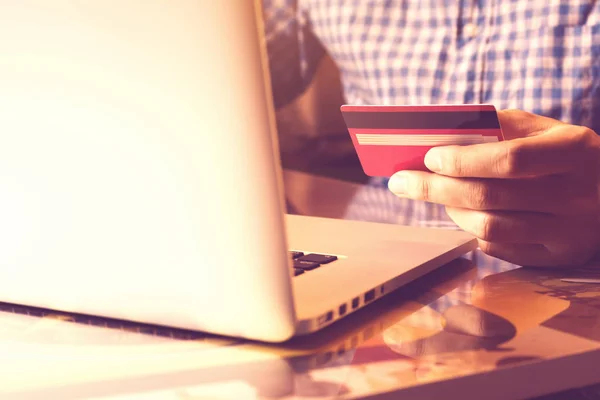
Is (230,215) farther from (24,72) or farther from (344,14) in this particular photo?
(344,14)

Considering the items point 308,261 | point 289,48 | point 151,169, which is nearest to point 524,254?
point 308,261

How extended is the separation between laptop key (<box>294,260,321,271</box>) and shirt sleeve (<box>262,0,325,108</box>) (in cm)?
146

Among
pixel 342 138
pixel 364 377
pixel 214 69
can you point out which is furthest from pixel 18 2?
pixel 342 138

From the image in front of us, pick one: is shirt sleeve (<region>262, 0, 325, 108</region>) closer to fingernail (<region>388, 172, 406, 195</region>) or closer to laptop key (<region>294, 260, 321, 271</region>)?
fingernail (<region>388, 172, 406, 195</region>)

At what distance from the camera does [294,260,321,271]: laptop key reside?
0.63m

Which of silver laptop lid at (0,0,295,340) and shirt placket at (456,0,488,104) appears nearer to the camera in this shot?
silver laptop lid at (0,0,295,340)

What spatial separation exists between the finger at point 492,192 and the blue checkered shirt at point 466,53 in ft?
1.39

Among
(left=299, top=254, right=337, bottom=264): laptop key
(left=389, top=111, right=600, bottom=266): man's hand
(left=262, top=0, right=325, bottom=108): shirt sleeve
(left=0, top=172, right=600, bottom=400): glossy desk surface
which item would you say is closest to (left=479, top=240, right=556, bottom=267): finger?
(left=389, top=111, right=600, bottom=266): man's hand

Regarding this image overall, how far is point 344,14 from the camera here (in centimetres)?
183

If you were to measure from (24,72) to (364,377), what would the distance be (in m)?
0.32

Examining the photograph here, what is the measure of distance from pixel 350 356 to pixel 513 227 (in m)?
0.32

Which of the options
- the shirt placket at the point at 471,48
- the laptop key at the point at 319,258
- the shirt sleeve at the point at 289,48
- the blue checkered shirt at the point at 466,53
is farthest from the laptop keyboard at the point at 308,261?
the shirt sleeve at the point at 289,48

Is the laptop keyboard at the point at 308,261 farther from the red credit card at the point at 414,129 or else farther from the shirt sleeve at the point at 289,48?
the shirt sleeve at the point at 289,48

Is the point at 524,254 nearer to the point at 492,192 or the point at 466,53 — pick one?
the point at 492,192
